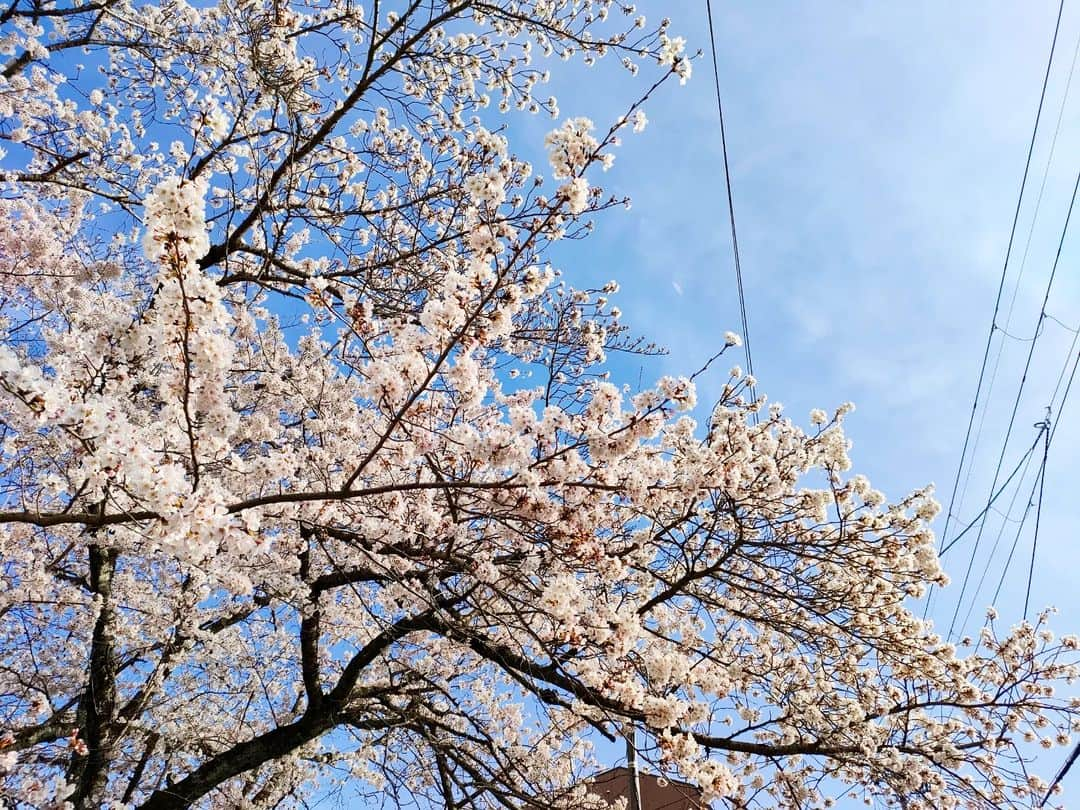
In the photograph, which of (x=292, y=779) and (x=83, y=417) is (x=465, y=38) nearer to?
(x=83, y=417)

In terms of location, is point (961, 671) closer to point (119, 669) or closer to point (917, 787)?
point (917, 787)

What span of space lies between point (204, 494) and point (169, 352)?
55cm

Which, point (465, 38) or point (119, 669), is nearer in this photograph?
point (465, 38)

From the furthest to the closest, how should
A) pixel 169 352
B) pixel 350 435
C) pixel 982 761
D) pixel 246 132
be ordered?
pixel 350 435 < pixel 982 761 < pixel 246 132 < pixel 169 352

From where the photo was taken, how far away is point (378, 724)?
219 inches

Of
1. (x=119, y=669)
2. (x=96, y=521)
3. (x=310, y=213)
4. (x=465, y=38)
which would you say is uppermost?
(x=465, y=38)

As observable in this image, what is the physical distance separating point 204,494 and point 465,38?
15.0ft

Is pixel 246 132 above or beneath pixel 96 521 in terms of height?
above

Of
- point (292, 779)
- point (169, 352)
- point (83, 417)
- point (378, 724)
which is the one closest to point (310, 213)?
point (169, 352)

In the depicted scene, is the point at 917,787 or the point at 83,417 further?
the point at 917,787

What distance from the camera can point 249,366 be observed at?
6.19 meters

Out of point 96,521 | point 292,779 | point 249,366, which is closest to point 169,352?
point 96,521

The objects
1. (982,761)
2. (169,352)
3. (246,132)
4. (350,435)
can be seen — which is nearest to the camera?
(169,352)

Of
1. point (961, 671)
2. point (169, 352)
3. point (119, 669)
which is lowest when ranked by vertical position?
point (961, 671)
